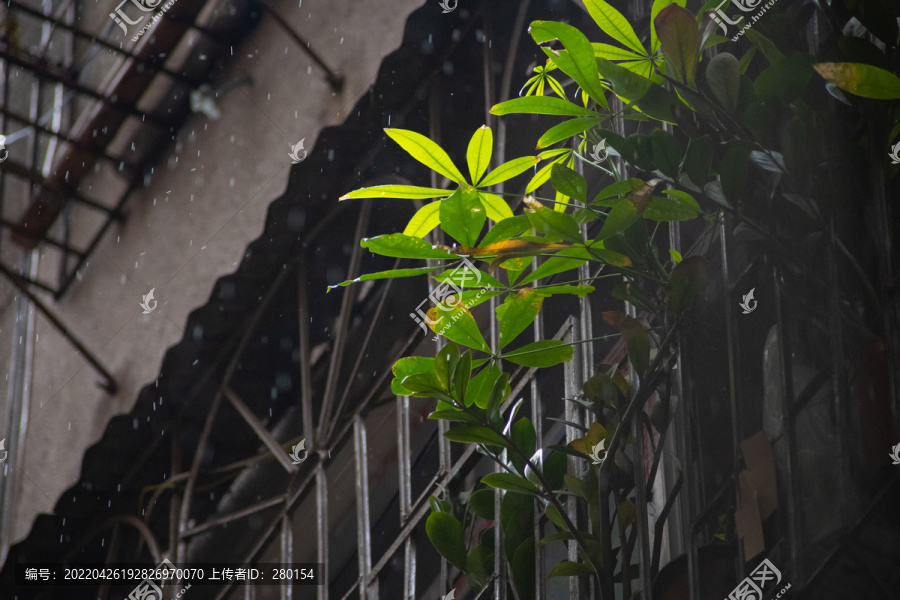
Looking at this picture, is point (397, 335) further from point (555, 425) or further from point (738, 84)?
point (738, 84)

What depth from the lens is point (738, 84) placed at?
0.79 m

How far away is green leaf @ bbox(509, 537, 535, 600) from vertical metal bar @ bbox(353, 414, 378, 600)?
4.24 feet

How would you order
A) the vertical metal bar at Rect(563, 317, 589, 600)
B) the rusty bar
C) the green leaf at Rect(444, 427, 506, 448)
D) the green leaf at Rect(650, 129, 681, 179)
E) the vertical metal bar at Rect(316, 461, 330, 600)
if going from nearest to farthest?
the green leaf at Rect(650, 129, 681, 179) → the green leaf at Rect(444, 427, 506, 448) → the vertical metal bar at Rect(563, 317, 589, 600) → the vertical metal bar at Rect(316, 461, 330, 600) → the rusty bar

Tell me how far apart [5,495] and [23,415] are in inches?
18.1

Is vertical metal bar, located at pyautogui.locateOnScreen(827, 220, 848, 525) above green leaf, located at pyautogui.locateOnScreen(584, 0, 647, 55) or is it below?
below

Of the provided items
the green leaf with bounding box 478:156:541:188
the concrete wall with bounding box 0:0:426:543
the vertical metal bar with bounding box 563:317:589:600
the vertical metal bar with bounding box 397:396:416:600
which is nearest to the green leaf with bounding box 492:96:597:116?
the green leaf with bounding box 478:156:541:188

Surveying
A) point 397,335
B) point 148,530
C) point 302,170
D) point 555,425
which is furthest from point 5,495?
point 555,425

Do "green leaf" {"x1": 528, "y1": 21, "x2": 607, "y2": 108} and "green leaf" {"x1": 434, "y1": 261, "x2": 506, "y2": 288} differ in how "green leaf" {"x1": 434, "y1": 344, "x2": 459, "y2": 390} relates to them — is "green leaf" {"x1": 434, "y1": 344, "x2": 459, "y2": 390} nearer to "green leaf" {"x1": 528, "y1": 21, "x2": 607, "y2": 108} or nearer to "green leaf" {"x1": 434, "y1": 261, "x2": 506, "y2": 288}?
"green leaf" {"x1": 434, "y1": 261, "x2": 506, "y2": 288}

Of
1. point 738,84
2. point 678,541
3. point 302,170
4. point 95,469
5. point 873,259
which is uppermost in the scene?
point 302,170

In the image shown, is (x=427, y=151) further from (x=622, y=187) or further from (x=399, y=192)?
(x=622, y=187)

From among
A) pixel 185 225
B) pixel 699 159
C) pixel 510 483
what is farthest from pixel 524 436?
pixel 185 225

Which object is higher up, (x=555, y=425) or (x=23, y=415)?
(x=23, y=415)

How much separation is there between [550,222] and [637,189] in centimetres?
9

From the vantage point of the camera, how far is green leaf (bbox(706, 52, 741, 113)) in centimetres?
78
